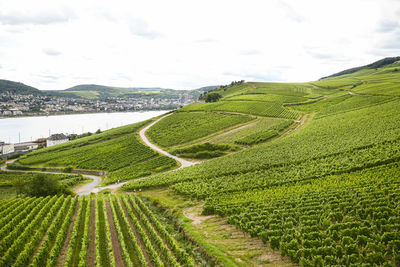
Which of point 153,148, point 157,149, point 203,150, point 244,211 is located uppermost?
point 203,150

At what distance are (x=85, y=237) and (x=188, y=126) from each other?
65419 mm

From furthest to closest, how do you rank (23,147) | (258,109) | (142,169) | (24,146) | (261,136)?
(24,146), (23,147), (258,109), (261,136), (142,169)

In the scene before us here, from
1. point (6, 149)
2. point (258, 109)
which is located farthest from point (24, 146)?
point (258, 109)

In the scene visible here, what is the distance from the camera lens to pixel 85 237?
22375mm

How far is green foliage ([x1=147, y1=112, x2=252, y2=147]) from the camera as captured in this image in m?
75.1

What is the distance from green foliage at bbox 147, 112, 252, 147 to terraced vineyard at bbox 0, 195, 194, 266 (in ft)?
141

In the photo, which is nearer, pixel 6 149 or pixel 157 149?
pixel 157 149

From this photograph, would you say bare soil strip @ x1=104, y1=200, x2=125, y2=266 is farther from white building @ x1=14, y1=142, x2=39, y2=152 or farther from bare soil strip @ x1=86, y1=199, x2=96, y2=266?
white building @ x1=14, y1=142, x2=39, y2=152

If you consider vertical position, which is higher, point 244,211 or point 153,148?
point 153,148

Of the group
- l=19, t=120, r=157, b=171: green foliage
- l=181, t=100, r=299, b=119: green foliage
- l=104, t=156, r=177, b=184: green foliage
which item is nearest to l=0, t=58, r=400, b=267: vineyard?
l=104, t=156, r=177, b=184: green foliage

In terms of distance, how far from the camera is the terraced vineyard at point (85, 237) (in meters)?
19.4

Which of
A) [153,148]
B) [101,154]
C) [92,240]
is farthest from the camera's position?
[101,154]

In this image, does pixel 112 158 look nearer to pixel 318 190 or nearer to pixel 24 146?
pixel 318 190

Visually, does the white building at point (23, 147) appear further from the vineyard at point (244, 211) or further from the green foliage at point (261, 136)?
the green foliage at point (261, 136)
